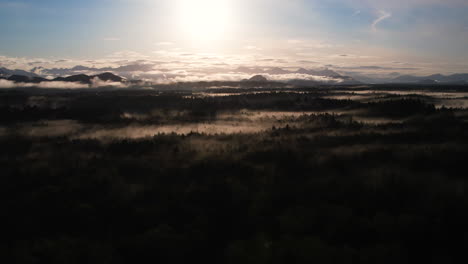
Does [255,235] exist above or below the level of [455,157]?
below

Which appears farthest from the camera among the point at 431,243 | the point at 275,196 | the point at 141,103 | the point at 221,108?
the point at 141,103

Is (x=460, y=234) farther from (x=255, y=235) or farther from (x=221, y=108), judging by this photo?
(x=221, y=108)

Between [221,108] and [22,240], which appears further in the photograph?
[221,108]

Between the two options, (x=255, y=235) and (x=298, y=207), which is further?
(x=298, y=207)

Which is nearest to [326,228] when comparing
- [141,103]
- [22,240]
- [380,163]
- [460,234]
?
[460,234]

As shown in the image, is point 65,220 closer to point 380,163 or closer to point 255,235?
point 255,235

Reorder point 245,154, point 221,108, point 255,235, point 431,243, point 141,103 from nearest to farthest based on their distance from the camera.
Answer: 1. point 431,243
2. point 255,235
3. point 245,154
4. point 221,108
5. point 141,103

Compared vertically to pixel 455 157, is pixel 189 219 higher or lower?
lower

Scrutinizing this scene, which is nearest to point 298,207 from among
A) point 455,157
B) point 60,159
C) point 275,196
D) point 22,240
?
point 275,196

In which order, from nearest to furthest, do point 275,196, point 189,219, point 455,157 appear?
point 189,219 → point 275,196 → point 455,157
